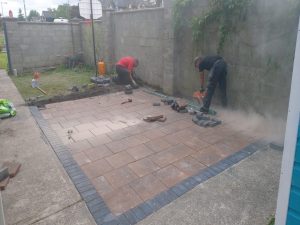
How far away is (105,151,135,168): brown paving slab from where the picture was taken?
154 inches

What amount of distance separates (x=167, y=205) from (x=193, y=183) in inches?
22.5

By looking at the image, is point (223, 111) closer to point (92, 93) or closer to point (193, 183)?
point (193, 183)

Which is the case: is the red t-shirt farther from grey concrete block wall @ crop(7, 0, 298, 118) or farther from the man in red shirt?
grey concrete block wall @ crop(7, 0, 298, 118)

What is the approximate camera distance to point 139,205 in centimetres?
293

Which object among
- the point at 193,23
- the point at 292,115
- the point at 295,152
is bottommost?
the point at 295,152

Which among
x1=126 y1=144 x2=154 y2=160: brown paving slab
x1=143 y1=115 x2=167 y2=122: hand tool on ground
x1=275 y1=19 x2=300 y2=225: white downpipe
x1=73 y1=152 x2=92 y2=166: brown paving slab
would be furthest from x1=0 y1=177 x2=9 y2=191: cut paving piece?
x1=275 y1=19 x2=300 y2=225: white downpipe

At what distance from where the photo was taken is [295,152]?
1.62 m

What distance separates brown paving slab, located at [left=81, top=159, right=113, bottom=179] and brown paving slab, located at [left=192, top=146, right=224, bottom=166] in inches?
56.2

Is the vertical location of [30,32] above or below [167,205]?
above

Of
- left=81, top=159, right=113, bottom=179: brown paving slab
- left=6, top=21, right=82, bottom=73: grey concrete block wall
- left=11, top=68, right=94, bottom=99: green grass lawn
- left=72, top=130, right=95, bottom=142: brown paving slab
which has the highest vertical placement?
left=6, top=21, right=82, bottom=73: grey concrete block wall

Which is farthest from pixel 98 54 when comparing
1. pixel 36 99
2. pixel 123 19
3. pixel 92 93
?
pixel 36 99

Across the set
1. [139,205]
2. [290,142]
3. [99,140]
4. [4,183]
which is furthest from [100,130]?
[290,142]

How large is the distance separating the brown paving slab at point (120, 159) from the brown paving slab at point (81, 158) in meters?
0.33

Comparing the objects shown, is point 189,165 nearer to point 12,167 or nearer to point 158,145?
point 158,145
